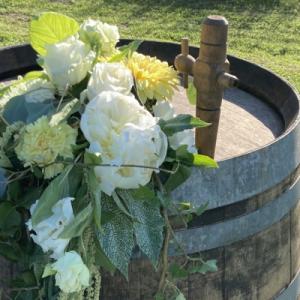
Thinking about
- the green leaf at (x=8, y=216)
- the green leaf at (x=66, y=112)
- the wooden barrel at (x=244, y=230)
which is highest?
the green leaf at (x=66, y=112)

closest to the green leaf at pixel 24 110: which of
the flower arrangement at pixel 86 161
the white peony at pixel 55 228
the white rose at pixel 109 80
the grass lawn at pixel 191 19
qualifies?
the flower arrangement at pixel 86 161

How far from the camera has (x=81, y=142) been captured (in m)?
1.70

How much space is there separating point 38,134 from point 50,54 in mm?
223

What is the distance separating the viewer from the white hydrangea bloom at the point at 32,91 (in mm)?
1769

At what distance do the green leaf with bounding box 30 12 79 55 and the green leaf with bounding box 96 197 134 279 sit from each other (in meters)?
0.43

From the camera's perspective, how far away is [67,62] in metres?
1.72

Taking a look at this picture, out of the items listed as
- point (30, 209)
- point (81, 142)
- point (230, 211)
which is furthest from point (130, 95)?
point (230, 211)

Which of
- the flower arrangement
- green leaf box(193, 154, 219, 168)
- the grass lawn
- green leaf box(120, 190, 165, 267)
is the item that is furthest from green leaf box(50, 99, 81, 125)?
the grass lawn

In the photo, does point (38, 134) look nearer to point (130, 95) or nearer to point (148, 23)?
point (130, 95)

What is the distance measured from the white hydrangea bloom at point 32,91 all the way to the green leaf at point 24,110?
0.01 m

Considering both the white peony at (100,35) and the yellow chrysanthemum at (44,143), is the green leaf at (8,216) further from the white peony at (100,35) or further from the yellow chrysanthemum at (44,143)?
the white peony at (100,35)

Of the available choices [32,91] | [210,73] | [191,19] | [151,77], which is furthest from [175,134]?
[191,19]

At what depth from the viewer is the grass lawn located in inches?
299

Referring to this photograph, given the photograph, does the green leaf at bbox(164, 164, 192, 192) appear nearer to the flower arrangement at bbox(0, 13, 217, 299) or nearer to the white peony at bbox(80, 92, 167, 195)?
the flower arrangement at bbox(0, 13, 217, 299)
